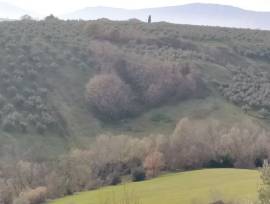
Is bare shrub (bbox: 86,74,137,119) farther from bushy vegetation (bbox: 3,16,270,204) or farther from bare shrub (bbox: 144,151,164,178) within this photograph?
bare shrub (bbox: 144,151,164,178)

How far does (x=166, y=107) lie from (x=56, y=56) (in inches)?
472

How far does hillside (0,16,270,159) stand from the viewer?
54375mm

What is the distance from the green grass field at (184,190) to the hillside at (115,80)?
1526cm

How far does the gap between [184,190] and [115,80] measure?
30456mm

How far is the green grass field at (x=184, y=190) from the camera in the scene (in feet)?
93.7

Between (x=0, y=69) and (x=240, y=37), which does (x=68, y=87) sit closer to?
(x=0, y=69)

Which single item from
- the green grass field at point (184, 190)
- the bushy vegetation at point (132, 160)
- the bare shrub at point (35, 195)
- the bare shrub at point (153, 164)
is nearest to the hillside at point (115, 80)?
the bushy vegetation at point (132, 160)

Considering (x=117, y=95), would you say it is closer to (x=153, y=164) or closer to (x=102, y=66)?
(x=102, y=66)

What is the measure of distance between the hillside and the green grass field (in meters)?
15.3

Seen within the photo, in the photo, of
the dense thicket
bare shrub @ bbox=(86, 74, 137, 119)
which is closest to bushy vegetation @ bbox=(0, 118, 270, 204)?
the dense thicket

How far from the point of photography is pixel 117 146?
135 feet

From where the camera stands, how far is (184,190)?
3164 centimetres

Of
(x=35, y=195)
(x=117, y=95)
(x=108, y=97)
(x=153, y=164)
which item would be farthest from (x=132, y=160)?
(x=117, y=95)

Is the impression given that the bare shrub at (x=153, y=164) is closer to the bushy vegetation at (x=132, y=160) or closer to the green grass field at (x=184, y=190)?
the bushy vegetation at (x=132, y=160)
